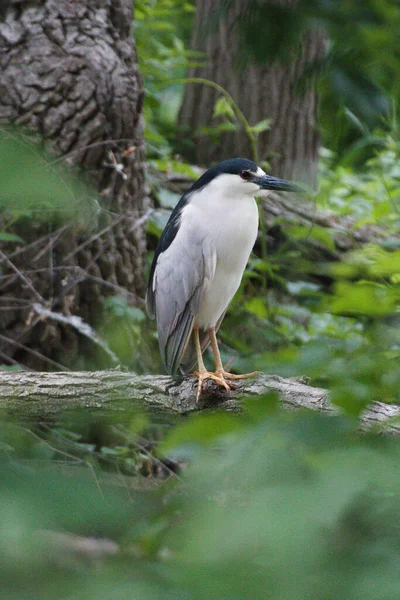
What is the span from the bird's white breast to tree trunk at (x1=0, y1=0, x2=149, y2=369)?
1.78ft

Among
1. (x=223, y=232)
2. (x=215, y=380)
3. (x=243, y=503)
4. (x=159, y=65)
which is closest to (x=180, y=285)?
(x=223, y=232)

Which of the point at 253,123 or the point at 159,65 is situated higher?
the point at 159,65

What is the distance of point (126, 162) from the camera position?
4246 mm

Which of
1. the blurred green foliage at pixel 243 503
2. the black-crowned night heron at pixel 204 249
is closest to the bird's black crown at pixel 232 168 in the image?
the black-crowned night heron at pixel 204 249

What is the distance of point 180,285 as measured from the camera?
348cm

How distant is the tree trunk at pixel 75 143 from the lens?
383 cm

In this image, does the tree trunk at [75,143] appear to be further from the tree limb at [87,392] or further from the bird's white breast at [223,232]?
the tree limb at [87,392]

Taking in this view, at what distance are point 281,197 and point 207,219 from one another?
8.09ft

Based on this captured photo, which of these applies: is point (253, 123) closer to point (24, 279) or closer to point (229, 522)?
point (24, 279)

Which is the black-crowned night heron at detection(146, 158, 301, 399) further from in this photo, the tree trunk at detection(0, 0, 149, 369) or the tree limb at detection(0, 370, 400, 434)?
the tree trunk at detection(0, 0, 149, 369)

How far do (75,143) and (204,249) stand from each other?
107 cm

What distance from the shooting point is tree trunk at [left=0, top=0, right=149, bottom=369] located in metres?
3.83

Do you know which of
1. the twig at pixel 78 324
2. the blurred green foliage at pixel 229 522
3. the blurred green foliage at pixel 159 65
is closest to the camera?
the blurred green foliage at pixel 229 522

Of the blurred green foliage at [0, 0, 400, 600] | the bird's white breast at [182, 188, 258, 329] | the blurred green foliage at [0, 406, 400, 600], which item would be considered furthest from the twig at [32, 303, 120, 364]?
the blurred green foliage at [0, 406, 400, 600]
